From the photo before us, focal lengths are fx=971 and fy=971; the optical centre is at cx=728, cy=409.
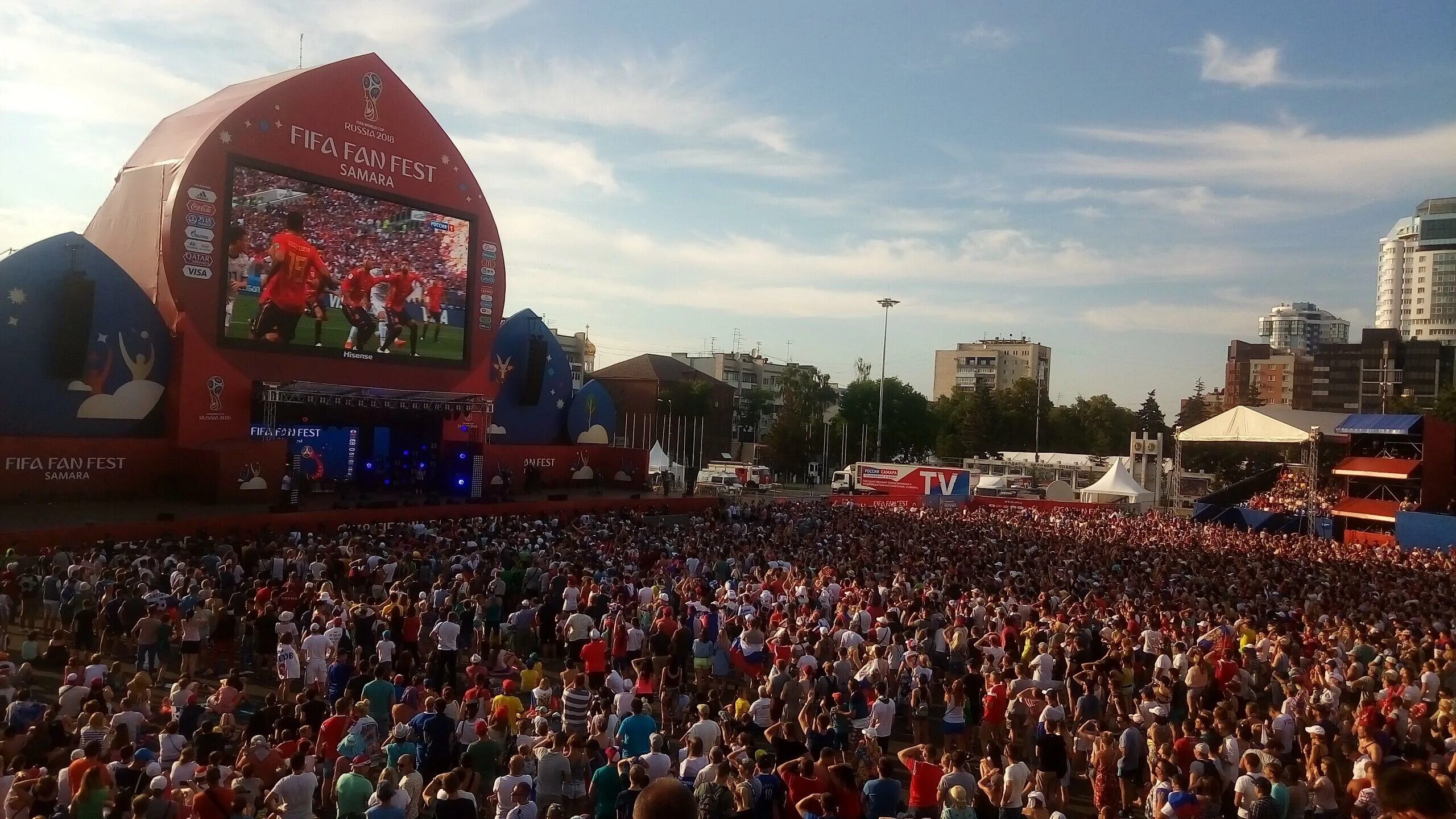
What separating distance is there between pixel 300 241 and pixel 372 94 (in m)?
5.89

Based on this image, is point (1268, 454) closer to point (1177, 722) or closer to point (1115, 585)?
point (1115, 585)

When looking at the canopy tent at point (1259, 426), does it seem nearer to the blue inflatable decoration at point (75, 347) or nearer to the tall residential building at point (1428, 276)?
the blue inflatable decoration at point (75, 347)

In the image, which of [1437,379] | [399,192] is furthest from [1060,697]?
[1437,379]

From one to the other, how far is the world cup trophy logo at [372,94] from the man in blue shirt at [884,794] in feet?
94.6

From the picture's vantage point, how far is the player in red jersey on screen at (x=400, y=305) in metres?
30.3

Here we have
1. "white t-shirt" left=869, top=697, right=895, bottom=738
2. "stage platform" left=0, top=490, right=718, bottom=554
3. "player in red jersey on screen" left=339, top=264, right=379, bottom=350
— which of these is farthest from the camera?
"player in red jersey on screen" left=339, top=264, right=379, bottom=350

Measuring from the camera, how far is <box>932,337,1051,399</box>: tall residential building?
123m

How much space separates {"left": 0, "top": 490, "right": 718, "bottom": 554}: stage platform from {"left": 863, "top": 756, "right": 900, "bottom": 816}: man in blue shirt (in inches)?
592

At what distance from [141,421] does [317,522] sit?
6.09 metres

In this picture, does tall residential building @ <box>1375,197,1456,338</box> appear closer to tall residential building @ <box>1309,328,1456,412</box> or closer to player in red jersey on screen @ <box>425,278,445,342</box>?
tall residential building @ <box>1309,328,1456,412</box>

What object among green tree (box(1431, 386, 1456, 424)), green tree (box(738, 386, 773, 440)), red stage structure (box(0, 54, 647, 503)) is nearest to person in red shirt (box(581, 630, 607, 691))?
red stage structure (box(0, 54, 647, 503))

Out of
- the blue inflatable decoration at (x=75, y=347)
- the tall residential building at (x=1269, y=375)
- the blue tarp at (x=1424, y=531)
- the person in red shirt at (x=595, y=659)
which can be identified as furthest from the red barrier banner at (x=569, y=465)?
the tall residential building at (x=1269, y=375)

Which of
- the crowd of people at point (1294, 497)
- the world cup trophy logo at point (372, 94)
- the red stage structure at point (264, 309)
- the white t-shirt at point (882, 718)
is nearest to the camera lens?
the white t-shirt at point (882, 718)

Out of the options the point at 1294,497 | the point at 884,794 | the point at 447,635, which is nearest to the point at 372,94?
the point at 447,635
